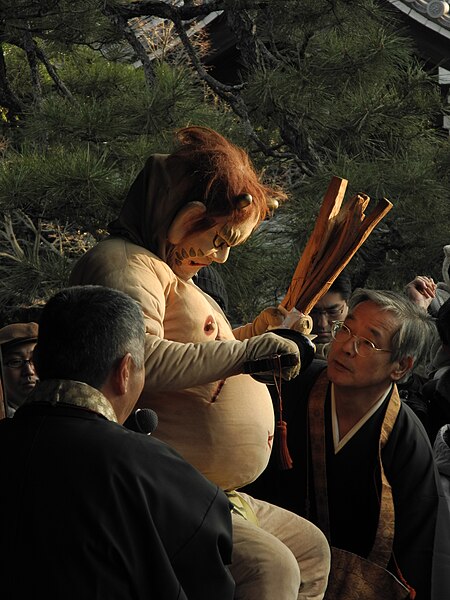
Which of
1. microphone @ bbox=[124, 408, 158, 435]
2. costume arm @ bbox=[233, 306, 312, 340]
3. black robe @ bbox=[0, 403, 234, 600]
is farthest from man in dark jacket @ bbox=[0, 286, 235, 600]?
costume arm @ bbox=[233, 306, 312, 340]

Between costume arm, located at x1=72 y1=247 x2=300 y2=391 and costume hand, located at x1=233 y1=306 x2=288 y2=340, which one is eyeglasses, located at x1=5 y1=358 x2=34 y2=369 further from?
costume arm, located at x1=72 y1=247 x2=300 y2=391

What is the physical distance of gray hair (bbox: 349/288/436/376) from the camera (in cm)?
347

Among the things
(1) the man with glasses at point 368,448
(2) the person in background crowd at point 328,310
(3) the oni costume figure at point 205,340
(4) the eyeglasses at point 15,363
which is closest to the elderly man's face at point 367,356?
(1) the man with glasses at point 368,448

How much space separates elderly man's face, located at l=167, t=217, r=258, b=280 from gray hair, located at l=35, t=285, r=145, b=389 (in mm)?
688

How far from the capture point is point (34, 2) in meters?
5.62

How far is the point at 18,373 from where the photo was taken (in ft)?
12.3

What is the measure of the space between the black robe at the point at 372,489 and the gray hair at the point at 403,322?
189 millimetres

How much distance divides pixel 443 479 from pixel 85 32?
3.31 meters

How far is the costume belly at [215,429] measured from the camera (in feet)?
8.94

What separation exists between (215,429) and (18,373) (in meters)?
1.25

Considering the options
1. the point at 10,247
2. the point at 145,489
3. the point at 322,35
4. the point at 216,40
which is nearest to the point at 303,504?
Answer: the point at 145,489

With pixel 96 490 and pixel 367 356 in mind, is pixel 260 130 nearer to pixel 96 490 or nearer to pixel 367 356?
pixel 367 356

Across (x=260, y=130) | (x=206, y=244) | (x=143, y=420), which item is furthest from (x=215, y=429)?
(x=260, y=130)

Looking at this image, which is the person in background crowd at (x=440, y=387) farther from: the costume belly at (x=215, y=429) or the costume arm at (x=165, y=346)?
the costume arm at (x=165, y=346)
